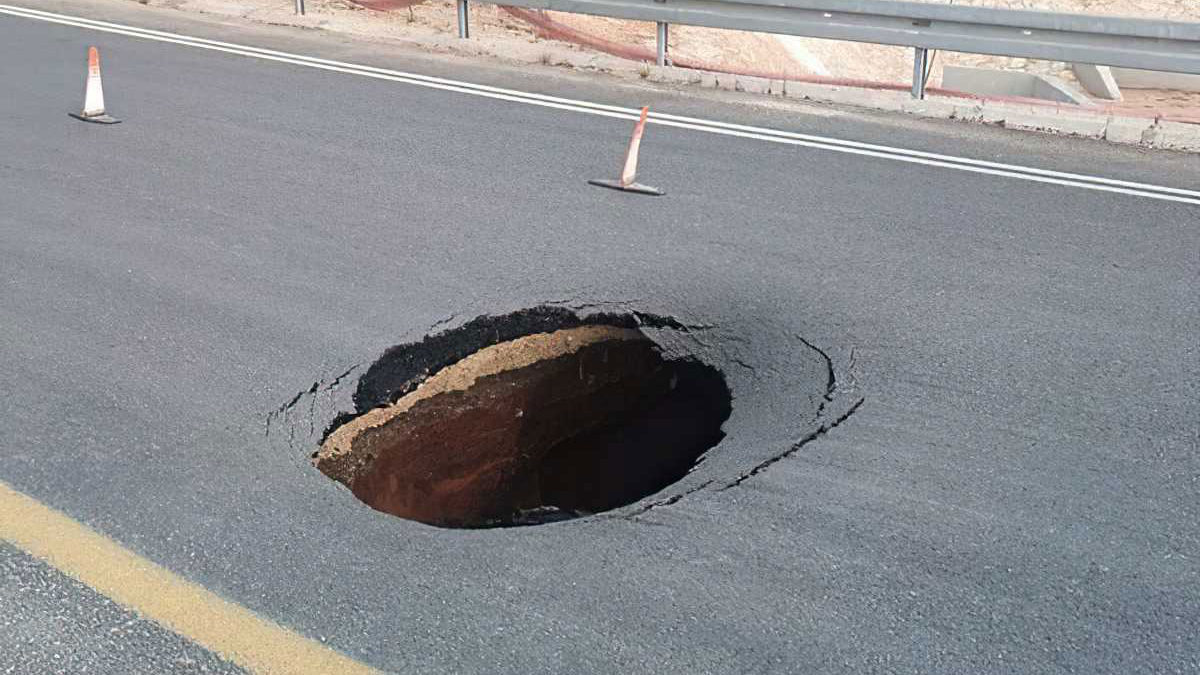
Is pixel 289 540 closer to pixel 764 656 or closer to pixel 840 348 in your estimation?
pixel 764 656

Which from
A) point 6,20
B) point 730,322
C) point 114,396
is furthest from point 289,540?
point 6,20

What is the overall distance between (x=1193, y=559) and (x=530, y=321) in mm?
3064

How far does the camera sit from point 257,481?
13.4 ft

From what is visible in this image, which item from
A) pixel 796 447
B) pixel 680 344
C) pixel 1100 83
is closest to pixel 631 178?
pixel 680 344

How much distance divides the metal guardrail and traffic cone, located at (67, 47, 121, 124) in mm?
4933

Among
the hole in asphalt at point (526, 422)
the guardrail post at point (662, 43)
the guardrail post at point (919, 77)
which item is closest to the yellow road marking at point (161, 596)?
the hole in asphalt at point (526, 422)

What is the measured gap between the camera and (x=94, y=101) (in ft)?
29.4

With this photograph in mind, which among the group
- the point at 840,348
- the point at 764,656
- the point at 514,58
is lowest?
the point at 764,656

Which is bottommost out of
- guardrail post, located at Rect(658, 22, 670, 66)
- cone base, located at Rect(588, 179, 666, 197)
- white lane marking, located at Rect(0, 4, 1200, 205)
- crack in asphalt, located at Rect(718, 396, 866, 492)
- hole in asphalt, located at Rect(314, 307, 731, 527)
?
Answer: hole in asphalt, located at Rect(314, 307, 731, 527)

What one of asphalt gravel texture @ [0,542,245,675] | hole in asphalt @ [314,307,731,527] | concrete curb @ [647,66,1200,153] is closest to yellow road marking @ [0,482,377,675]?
asphalt gravel texture @ [0,542,245,675]

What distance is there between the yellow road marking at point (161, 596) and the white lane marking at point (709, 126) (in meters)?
5.86

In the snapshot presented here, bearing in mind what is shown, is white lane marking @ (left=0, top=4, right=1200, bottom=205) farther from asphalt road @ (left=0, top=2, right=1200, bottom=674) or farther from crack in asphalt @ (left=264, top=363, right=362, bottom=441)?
crack in asphalt @ (left=264, top=363, right=362, bottom=441)

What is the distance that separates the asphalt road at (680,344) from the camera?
3.39 metres

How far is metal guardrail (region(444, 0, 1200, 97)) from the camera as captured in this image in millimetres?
8633
